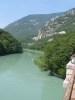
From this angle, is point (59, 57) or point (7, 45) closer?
point (59, 57)

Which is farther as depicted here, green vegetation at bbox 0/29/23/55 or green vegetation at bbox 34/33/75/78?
green vegetation at bbox 0/29/23/55

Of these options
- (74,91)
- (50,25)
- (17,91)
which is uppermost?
(74,91)

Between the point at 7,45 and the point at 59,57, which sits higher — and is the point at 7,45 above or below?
below

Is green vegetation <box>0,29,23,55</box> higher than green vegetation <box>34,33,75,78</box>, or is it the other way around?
green vegetation <box>34,33,75,78</box>

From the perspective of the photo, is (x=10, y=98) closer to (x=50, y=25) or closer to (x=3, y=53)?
(x=3, y=53)

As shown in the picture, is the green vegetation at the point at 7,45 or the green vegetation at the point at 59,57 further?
the green vegetation at the point at 7,45

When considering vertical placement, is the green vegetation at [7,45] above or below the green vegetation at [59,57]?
below

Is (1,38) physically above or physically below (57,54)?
below

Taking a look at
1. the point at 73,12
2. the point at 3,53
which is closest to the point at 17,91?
the point at 3,53
